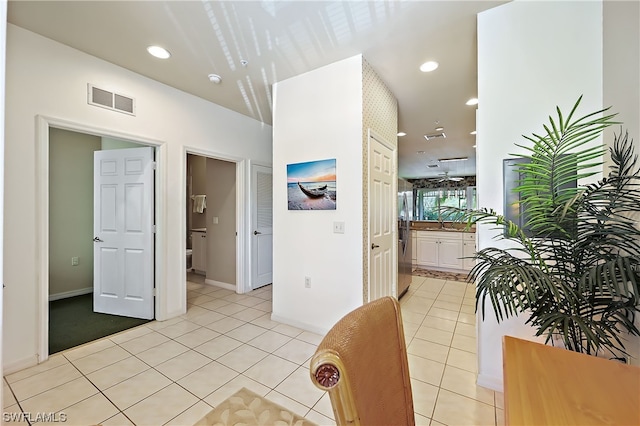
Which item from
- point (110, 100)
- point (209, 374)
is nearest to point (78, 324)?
point (209, 374)

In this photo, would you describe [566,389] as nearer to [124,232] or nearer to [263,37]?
[263,37]

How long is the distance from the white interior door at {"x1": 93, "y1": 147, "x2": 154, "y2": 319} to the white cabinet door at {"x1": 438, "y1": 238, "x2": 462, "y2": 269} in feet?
16.7

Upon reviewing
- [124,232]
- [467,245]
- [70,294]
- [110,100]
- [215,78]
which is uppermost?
[215,78]

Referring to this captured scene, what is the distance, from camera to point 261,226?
4.27 m

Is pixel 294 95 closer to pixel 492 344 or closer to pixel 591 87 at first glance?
pixel 591 87

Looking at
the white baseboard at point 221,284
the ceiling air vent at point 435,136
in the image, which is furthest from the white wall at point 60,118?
the ceiling air vent at point 435,136

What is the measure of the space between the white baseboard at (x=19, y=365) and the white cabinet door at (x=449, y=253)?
588cm

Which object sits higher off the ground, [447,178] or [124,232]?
[447,178]

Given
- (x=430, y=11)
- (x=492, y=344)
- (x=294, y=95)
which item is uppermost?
(x=430, y=11)

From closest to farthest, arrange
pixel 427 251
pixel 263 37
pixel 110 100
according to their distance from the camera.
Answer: pixel 263 37 < pixel 110 100 < pixel 427 251

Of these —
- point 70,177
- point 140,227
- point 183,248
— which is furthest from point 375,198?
point 70,177

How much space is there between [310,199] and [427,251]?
3.87m

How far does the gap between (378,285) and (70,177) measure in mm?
4416

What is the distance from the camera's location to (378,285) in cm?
283
